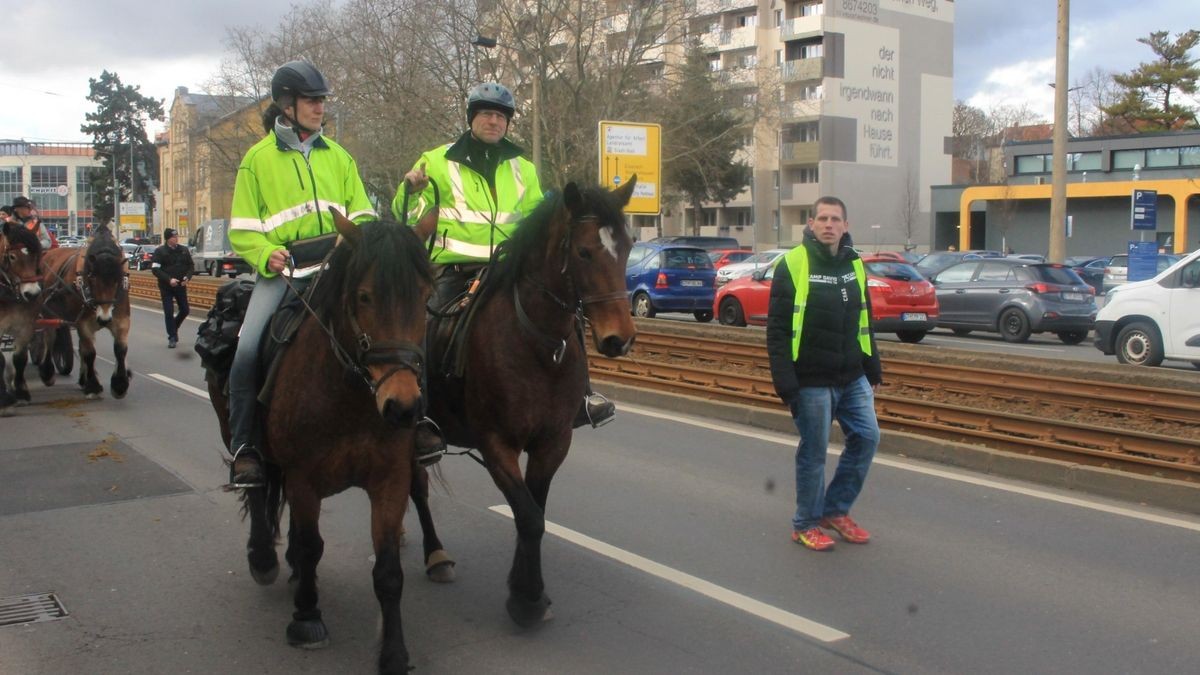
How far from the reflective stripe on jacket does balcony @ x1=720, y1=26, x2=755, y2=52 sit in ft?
219

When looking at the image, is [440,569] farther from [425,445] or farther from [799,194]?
[799,194]

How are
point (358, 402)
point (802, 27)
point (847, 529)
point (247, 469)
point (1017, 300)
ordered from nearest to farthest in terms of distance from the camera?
point (358, 402)
point (247, 469)
point (847, 529)
point (1017, 300)
point (802, 27)

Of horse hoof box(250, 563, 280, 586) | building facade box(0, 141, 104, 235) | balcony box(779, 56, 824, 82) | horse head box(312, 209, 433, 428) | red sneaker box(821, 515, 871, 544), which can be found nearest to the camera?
horse head box(312, 209, 433, 428)

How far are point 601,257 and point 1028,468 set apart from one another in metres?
5.32

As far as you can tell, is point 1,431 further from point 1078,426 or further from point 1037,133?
point 1037,133

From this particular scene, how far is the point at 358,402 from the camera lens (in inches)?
181

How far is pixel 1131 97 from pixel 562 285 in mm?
71351

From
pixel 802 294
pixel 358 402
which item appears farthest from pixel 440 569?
pixel 802 294

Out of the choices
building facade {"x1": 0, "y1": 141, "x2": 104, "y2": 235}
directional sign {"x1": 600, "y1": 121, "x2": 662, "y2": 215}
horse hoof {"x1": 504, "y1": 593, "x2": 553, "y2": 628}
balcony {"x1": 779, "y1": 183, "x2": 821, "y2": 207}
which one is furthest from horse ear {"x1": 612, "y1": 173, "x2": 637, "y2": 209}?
building facade {"x1": 0, "y1": 141, "x2": 104, "y2": 235}

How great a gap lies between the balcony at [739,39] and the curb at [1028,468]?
62.8 m

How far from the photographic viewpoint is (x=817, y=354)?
6500 mm

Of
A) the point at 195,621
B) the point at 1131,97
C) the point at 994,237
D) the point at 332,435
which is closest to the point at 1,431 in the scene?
the point at 195,621

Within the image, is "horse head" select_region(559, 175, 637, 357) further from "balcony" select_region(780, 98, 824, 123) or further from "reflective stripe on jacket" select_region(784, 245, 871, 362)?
"balcony" select_region(780, 98, 824, 123)

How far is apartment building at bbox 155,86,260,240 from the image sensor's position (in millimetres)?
57094
